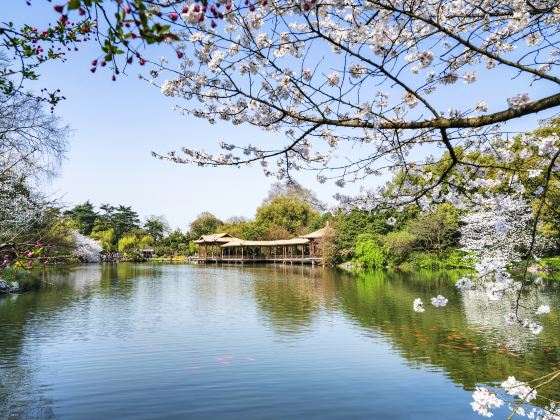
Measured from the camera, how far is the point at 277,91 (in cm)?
311

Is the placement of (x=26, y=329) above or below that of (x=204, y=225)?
below

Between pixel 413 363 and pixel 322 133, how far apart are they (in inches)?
206

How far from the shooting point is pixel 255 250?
48.1 meters

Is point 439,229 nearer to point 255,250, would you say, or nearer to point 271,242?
point 271,242

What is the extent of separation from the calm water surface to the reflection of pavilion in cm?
2855

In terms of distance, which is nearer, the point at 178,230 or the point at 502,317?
the point at 502,317

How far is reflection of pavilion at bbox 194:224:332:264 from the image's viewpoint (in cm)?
4139

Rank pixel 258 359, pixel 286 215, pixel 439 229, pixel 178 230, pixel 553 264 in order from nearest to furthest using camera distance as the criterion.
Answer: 1. pixel 258 359
2. pixel 553 264
3. pixel 439 229
4. pixel 286 215
5. pixel 178 230

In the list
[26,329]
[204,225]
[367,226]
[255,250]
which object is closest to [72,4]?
[26,329]

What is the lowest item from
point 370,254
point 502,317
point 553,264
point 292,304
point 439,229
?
point 502,317

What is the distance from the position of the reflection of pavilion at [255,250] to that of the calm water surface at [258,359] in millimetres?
28549

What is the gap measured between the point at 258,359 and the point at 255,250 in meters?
41.2

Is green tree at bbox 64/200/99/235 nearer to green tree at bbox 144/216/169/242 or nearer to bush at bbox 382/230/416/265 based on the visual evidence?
green tree at bbox 144/216/169/242

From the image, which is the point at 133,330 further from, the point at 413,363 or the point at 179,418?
the point at 413,363
